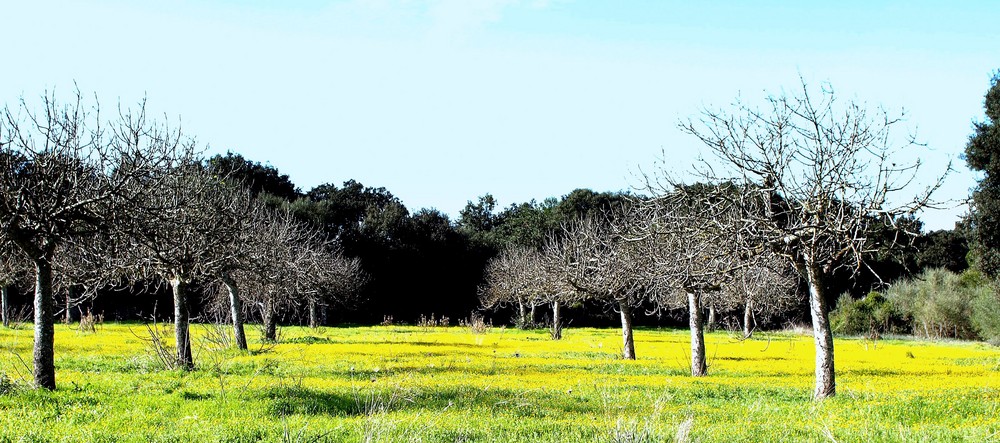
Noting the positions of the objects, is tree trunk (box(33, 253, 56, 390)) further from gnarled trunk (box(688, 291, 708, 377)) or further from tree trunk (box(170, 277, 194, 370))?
gnarled trunk (box(688, 291, 708, 377))

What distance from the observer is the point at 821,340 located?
48.3ft

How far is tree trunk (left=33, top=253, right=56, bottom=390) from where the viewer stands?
1351 centimetres

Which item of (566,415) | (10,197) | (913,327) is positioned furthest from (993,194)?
(10,197)

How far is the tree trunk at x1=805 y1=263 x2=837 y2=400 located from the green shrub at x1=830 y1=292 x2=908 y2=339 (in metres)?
48.7

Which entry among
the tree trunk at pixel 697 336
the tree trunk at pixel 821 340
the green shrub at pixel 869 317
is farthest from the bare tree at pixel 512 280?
the tree trunk at pixel 821 340

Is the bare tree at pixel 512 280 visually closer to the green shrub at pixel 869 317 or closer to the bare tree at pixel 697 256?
the green shrub at pixel 869 317

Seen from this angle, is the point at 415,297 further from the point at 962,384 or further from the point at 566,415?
the point at 566,415

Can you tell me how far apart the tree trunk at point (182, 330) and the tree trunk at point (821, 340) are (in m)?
13.8

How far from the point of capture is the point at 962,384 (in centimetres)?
1980

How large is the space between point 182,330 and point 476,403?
9478mm

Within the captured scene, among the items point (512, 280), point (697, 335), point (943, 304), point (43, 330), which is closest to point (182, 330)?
point (43, 330)

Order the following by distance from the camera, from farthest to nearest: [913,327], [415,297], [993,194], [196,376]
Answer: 1. [415,297]
2. [913,327]
3. [993,194]
4. [196,376]

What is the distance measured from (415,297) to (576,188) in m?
18.9

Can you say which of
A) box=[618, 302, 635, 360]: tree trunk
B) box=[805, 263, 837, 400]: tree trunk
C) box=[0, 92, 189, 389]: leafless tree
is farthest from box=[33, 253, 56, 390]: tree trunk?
box=[618, 302, 635, 360]: tree trunk
